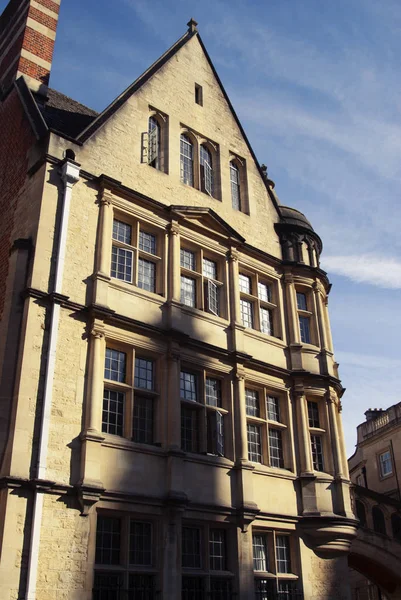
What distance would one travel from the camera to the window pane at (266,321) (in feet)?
59.1

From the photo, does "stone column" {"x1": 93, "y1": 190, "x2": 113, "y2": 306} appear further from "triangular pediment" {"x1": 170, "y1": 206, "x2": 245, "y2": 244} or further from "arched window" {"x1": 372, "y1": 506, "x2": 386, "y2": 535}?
"arched window" {"x1": 372, "y1": 506, "x2": 386, "y2": 535}

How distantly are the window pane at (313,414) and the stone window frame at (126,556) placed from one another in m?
6.21

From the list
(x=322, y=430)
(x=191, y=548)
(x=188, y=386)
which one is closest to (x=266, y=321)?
(x=322, y=430)

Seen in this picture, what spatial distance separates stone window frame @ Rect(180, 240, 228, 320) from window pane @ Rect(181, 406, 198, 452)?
8.64 feet

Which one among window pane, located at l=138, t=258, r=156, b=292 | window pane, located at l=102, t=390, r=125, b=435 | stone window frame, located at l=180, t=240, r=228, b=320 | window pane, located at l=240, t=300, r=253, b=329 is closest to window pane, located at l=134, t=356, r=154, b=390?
window pane, located at l=102, t=390, r=125, b=435

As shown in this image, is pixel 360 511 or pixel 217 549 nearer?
pixel 217 549

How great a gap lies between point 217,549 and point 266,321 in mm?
6531

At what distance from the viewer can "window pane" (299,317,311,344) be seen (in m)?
18.8

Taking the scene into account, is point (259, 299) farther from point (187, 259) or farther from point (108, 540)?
point (108, 540)

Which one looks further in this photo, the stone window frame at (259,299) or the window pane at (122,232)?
the stone window frame at (259,299)

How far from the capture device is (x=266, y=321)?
717 inches

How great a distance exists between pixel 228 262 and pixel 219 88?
6381 mm

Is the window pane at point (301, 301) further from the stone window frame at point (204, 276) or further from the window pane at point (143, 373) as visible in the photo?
the window pane at point (143, 373)

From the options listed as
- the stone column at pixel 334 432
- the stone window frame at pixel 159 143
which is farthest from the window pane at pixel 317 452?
the stone window frame at pixel 159 143
